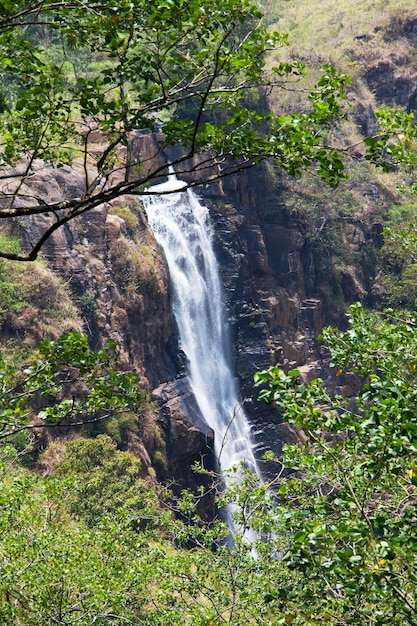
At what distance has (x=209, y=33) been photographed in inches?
215

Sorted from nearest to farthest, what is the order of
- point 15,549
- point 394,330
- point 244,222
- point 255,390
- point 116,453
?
point 394,330 < point 15,549 < point 116,453 < point 255,390 < point 244,222

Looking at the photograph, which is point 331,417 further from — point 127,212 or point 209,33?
point 127,212

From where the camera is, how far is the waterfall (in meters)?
30.2

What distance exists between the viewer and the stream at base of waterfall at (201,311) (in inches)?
1190

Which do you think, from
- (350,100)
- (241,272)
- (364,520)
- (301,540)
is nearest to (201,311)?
(241,272)

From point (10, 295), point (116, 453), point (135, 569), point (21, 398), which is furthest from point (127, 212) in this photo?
point (21, 398)

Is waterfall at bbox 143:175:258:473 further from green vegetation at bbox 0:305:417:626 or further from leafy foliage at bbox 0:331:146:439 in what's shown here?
leafy foliage at bbox 0:331:146:439

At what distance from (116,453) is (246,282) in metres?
15.1

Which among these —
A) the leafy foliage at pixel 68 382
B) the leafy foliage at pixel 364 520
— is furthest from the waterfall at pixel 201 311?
the leafy foliage at pixel 364 520

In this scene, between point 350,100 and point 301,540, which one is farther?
point 350,100

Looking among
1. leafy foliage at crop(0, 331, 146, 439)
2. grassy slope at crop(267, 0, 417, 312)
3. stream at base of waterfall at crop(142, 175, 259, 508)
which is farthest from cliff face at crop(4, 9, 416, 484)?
leafy foliage at crop(0, 331, 146, 439)

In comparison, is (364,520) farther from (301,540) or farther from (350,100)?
(350,100)

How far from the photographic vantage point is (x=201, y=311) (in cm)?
3144

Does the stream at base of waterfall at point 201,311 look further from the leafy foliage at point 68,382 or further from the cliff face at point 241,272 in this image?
the leafy foliage at point 68,382
